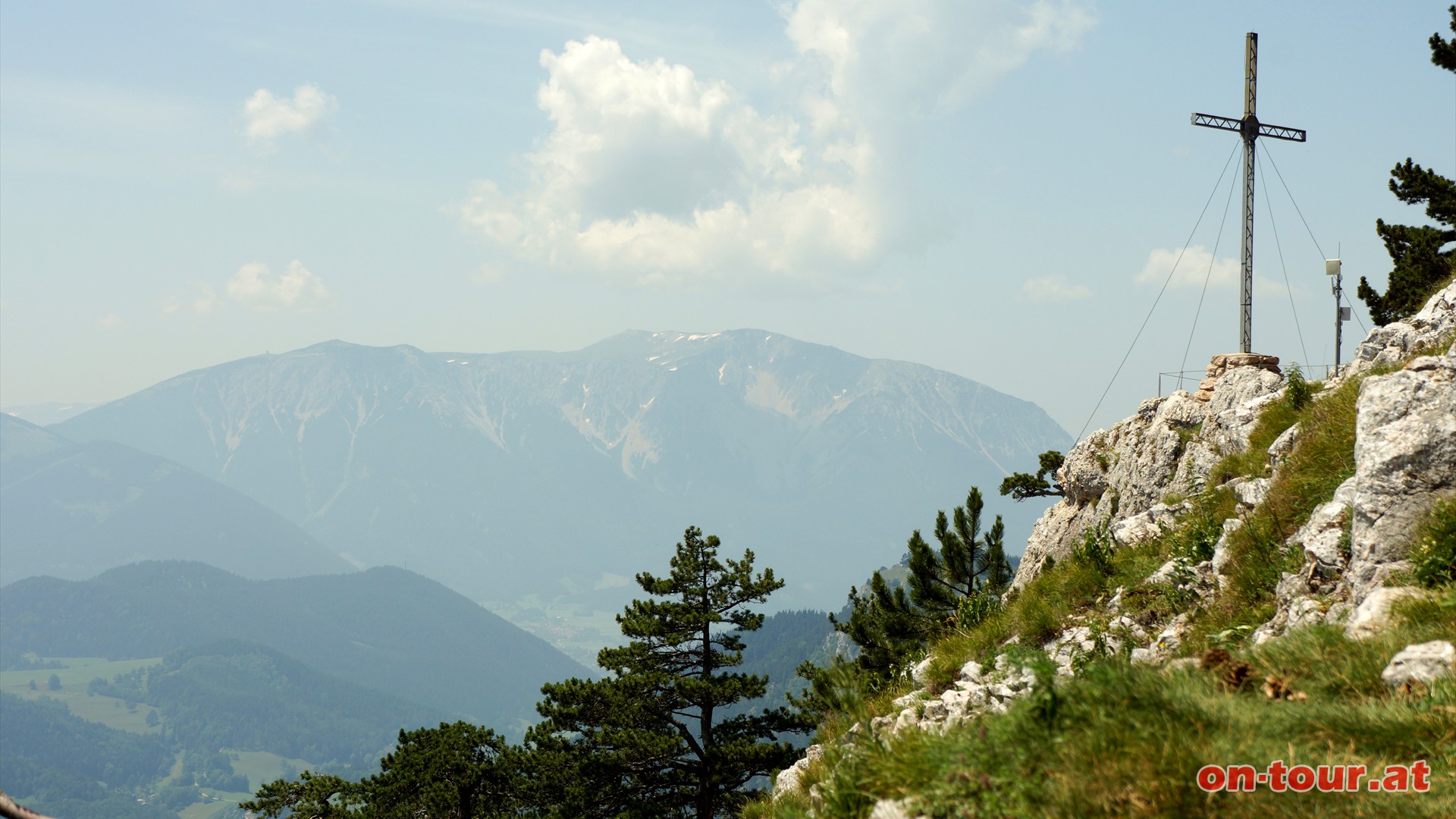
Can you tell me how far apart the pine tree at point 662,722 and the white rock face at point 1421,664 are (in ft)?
80.6

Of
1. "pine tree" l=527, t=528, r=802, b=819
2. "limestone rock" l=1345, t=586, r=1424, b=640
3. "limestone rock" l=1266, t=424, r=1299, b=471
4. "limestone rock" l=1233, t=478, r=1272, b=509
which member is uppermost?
"limestone rock" l=1266, t=424, r=1299, b=471

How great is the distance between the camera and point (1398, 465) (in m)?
8.60

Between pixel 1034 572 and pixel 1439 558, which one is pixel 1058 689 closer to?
pixel 1439 558

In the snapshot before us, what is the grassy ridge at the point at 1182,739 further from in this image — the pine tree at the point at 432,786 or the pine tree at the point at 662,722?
the pine tree at the point at 432,786

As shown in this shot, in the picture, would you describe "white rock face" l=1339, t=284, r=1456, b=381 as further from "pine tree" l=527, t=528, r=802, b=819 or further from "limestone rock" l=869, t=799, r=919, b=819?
"pine tree" l=527, t=528, r=802, b=819

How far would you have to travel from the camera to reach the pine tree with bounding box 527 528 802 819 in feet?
98.4

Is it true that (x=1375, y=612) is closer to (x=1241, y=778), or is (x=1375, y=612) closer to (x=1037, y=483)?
(x=1241, y=778)

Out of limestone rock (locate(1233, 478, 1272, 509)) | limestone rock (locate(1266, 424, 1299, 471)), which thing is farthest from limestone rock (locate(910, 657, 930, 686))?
limestone rock (locate(1266, 424, 1299, 471))

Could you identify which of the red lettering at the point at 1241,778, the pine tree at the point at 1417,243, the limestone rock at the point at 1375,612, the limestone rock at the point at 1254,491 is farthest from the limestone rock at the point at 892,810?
the pine tree at the point at 1417,243

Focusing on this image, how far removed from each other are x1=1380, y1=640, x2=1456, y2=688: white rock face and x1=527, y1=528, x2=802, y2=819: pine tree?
24578mm

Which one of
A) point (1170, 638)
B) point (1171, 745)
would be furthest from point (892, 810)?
point (1170, 638)

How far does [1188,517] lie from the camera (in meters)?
13.5

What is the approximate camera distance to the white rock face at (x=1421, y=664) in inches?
237

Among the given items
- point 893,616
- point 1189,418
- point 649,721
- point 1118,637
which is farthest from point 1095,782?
point 893,616
